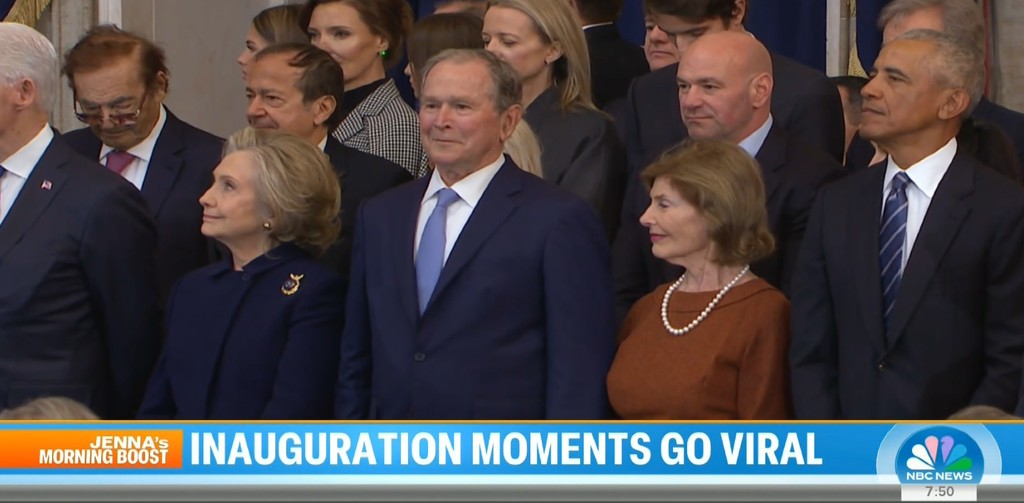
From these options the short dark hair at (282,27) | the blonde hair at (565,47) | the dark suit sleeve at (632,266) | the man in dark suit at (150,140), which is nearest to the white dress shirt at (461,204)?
the dark suit sleeve at (632,266)

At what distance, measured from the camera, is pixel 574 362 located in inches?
173

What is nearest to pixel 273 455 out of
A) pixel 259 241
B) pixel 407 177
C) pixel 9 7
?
pixel 259 241

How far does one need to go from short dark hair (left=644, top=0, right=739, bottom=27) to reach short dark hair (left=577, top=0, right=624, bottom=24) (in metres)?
0.48

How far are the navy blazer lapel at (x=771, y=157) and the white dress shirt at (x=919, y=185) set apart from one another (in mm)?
364

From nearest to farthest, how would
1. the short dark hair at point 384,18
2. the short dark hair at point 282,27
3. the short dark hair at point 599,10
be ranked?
the short dark hair at point 599,10
the short dark hair at point 384,18
the short dark hair at point 282,27

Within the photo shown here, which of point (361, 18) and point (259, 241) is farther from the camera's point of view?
point (361, 18)

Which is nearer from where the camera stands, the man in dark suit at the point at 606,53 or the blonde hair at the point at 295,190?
the blonde hair at the point at 295,190

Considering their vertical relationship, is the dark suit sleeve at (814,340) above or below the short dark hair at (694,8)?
below

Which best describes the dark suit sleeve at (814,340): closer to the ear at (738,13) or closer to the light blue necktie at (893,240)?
the light blue necktie at (893,240)

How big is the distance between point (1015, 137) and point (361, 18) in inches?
83.2

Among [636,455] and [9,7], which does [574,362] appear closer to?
[636,455]

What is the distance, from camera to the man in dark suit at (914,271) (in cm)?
432

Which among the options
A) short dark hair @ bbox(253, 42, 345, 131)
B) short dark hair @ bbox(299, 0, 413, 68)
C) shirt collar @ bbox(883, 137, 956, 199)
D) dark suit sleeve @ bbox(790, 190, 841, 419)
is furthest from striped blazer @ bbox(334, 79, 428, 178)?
shirt collar @ bbox(883, 137, 956, 199)

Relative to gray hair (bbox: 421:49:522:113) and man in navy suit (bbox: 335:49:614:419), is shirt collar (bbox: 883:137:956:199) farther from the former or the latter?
gray hair (bbox: 421:49:522:113)
